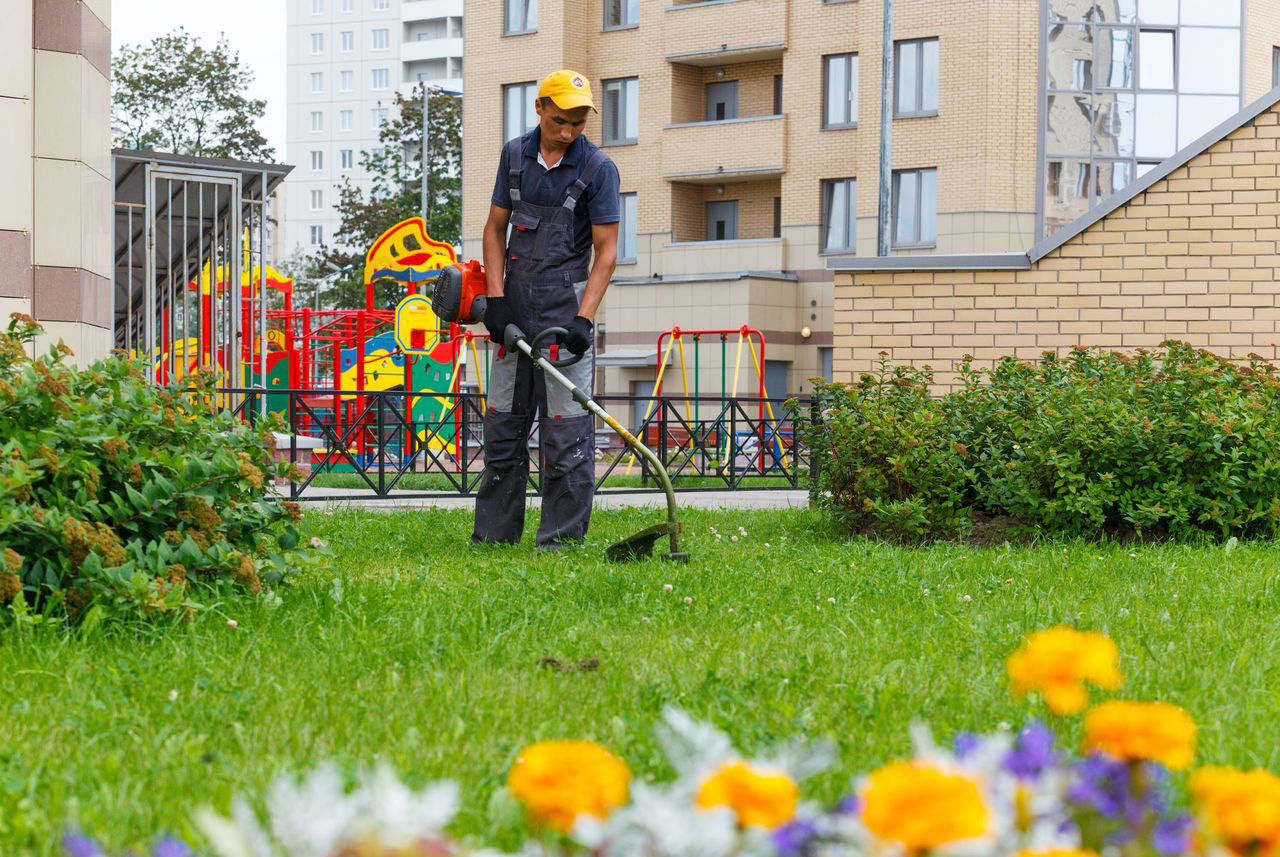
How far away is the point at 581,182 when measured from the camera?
7.36 m

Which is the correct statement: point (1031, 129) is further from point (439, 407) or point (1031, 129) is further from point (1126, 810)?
point (1126, 810)

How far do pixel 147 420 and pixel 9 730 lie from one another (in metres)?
1.94

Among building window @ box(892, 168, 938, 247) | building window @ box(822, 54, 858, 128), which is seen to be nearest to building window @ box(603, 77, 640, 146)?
building window @ box(822, 54, 858, 128)

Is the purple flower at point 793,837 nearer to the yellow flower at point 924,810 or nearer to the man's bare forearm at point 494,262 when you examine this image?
the yellow flower at point 924,810

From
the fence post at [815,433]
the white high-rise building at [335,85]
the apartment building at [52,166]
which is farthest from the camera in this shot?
the white high-rise building at [335,85]

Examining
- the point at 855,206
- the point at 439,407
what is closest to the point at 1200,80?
the point at 855,206

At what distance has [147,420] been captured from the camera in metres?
5.18

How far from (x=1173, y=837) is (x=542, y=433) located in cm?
605

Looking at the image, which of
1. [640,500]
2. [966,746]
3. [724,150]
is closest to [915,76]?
[724,150]

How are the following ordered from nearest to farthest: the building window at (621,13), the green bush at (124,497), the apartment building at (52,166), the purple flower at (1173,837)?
the purple flower at (1173,837) → the green bush at (124,497) → the apartment building at (52,166) → the building window at (621,13)

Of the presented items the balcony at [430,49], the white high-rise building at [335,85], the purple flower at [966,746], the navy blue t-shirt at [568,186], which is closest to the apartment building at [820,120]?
the navy blue t-shirt at [568,186]

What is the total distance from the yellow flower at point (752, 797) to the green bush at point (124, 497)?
3349 mm

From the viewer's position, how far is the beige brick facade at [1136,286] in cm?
972

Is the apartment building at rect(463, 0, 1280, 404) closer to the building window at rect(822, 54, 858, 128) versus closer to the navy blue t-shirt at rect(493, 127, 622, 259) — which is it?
the building window at rect(822, 54, 858, 128)
